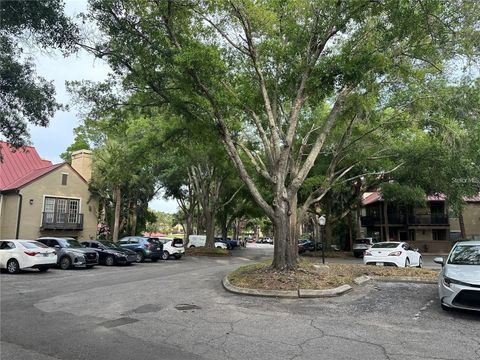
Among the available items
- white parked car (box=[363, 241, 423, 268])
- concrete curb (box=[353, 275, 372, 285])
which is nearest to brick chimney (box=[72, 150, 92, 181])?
white parked car (box=[363, 241, 423, 268])

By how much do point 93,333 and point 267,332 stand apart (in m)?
2.98

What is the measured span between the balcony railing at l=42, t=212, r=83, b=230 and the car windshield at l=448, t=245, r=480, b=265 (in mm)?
29471

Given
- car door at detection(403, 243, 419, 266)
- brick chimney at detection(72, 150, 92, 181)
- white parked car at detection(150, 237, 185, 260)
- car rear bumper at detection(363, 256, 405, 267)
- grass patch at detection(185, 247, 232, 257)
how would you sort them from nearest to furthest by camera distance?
1. car rear bumper at detection(363, 256, 405, 267)
2. car door at detection(403, 243, 419, 266)
3. white parked car at detection(150, 237, 185, 260)
4. grass patch at detection(185, 247, 232, 257)
5. brick chimney at detection(72, 150, 92, 181)

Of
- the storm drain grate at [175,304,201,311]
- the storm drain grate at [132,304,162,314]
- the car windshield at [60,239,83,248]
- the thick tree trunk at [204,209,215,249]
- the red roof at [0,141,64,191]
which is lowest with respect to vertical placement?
the storm drain grate at [132,304,162,314]

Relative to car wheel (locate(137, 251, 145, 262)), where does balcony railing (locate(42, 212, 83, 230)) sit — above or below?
above

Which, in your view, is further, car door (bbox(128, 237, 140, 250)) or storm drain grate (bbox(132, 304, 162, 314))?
car door (bbox(128, 237, 140, 250))

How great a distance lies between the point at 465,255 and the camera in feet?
31.4

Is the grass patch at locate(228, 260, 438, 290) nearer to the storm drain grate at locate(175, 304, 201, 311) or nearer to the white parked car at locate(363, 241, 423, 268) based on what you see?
the storm drain grate at locate(175, 304, 201, 311)

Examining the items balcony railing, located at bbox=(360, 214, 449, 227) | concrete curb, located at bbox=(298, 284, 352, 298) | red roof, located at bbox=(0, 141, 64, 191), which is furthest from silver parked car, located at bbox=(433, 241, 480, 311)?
balcony railing, located at bbox=(360, 214, 449, 227)

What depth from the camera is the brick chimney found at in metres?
36.7

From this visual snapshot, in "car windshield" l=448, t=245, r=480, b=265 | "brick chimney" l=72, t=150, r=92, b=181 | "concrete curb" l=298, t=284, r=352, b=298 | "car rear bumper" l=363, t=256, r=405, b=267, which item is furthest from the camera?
"brick chimney" l=72, t=150, r=92, b=181

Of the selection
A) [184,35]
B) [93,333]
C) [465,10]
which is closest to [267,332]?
[93,333]

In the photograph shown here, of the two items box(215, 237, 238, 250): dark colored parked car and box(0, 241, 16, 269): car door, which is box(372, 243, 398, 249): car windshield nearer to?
box(0, 241, 16, 269): car door

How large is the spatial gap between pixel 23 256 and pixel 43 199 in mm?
16914
